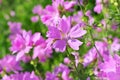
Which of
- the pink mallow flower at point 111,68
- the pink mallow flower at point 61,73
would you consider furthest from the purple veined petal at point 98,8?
the pink mallow flower at point 111,68

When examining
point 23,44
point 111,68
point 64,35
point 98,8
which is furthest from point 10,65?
point 111,68

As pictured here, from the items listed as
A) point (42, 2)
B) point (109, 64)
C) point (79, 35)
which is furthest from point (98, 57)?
point (42, 2)

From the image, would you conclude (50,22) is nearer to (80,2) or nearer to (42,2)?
(80,2)

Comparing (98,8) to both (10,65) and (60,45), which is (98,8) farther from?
(60,45)

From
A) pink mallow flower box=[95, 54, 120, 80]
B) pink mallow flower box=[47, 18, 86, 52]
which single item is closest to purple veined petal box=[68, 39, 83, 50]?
pink mallow flower box=[47, 18, 86, 52]

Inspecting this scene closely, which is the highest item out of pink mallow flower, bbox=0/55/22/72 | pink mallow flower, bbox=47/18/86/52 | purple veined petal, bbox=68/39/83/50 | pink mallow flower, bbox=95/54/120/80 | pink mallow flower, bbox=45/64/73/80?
pink mallow flower, bbox=0/55/22/72

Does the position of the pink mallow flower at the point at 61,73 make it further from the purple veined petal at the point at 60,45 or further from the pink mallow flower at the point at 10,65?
the pink mallow flower at the point at 10,65

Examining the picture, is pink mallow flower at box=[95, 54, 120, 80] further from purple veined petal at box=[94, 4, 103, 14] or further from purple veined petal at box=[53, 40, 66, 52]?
purple veined petal at box=[94, 4, 103, 14]
